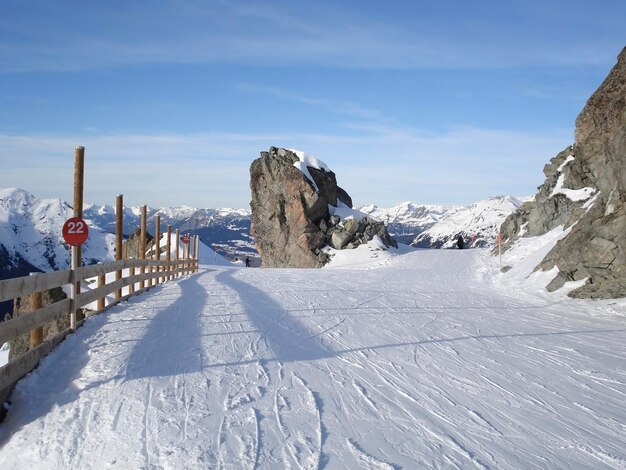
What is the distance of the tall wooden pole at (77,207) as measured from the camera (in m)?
8.07

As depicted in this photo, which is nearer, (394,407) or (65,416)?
(65,416)

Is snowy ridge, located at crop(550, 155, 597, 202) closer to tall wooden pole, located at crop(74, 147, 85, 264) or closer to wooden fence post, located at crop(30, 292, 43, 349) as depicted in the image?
tall wooden pole, located at crop(74, 147, 85, 264)

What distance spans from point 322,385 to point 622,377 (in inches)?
161

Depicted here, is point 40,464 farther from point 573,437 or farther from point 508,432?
point 573,437

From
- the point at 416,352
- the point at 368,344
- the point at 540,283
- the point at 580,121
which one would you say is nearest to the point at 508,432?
the point at 416,352

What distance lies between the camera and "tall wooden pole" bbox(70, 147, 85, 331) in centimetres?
807

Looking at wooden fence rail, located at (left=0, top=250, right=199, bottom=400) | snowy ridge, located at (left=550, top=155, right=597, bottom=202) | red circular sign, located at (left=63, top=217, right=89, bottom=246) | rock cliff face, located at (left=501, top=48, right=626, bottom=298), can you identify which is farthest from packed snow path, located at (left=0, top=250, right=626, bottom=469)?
snowy ridge, located at (left=550, top=155, right=597, bottom=202)

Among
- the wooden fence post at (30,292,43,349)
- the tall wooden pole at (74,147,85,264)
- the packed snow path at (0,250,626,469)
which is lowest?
the packed snow path at (0,250,626,469)

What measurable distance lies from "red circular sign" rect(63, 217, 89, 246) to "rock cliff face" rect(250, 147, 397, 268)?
3344 centimetres

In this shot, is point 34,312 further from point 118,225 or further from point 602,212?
point 602,212

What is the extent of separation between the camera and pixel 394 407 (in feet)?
17.3

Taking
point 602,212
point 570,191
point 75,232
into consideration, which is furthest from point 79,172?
point 570,191

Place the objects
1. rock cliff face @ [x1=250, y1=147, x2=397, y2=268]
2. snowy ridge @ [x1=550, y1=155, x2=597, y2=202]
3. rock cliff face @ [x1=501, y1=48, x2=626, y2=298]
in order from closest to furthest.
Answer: rock cliff face @ [x1=501, y1=48, x2=626, y2=298] < snowy ridge @ [x1=550, y1=155, x2=597, y2=202] < rock cliff face @ [x1=250, y1=147, x2=397, y2=268]

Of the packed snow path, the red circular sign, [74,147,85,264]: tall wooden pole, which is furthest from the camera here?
[74,147,85,264]: tall wooden pole
